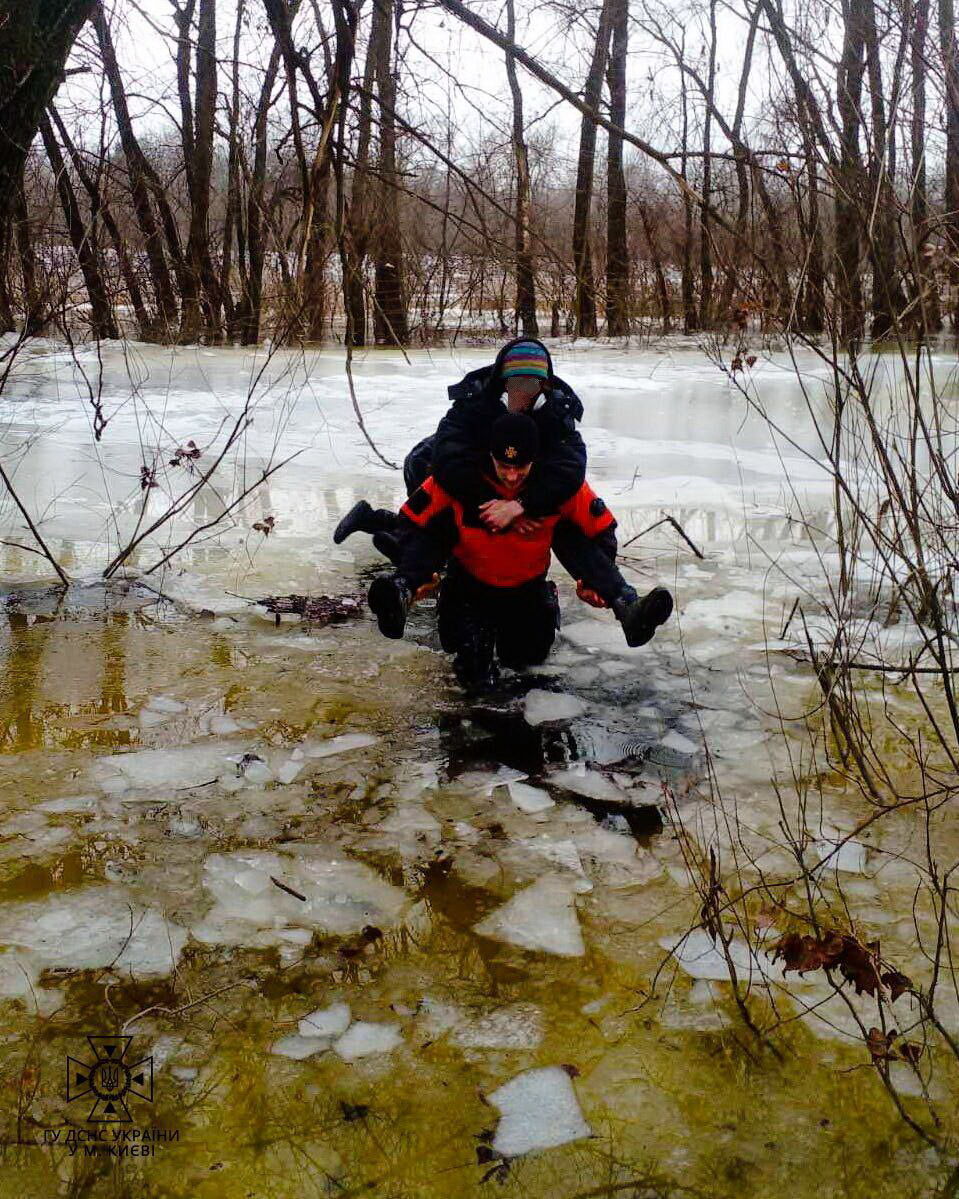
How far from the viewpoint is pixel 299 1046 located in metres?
2.12

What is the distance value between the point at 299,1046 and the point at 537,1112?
1.69ft

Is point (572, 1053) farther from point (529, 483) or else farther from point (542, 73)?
point (542, 73)

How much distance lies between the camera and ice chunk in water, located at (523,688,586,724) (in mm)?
3758

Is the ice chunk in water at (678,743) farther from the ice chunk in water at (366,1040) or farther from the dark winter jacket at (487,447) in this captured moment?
the ice chunk in water at (366,1040)

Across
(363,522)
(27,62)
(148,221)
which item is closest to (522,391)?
(363,522)

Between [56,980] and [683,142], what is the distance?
21190 mm

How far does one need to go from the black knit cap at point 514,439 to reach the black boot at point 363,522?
116 cm

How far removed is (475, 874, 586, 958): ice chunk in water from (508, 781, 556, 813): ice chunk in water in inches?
16.1

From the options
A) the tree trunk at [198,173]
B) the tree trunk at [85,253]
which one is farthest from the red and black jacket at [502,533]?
the tree trunk at [198,173]

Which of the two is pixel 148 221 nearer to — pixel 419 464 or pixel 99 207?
pixel 99 207

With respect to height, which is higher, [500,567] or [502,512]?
[502,512]

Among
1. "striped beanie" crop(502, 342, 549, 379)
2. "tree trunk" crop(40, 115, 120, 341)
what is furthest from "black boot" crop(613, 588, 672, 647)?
"tree trunk" crop(40, 115, 120, 341)

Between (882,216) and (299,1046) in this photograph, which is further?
(882,216)

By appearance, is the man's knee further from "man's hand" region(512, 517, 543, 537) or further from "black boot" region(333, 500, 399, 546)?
"man's hand" region(512, 517, 543, 537)
